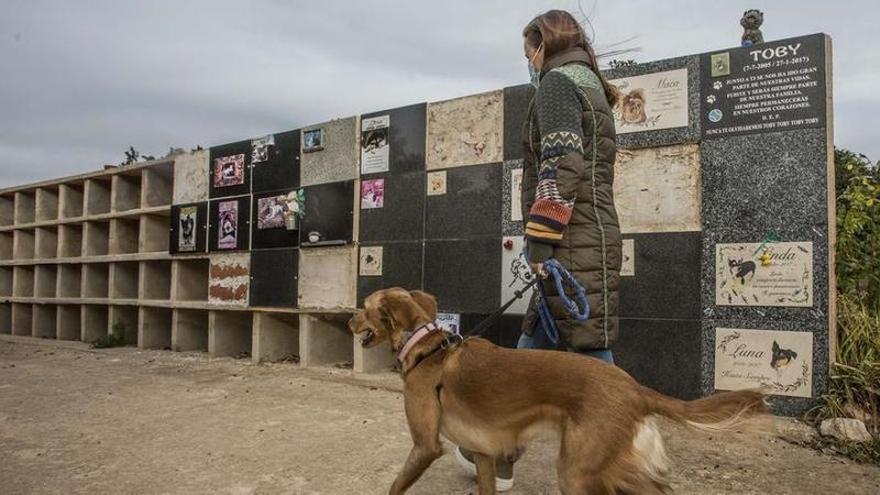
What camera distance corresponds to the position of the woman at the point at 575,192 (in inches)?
84.7

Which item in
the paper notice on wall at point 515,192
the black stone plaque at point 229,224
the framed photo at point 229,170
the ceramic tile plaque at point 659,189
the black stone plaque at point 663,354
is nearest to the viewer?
the black stone plaque at point 663,354

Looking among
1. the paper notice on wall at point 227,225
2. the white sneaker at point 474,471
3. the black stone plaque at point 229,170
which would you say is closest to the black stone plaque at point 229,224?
the paper notice on wall at point 227,225

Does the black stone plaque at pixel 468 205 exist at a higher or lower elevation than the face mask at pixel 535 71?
lower

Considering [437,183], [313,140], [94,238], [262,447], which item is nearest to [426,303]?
[262,447]

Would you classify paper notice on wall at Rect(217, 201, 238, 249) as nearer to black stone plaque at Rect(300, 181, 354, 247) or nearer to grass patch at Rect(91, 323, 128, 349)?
black stone plaque at Rect(300, 181, 354, 247)

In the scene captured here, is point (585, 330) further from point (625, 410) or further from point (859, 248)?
point (859, 248)

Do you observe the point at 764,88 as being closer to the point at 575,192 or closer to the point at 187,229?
the point at 575,192

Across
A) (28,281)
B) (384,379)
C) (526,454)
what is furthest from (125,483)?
(28,281)

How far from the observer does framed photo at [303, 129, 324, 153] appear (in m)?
5.83

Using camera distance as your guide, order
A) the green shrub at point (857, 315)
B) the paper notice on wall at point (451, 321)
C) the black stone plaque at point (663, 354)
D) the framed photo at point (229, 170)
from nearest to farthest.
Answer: the green shrub at point (857, 315), the black stone plaque at point (663, 354), the paper notice on wall at point (451, 321), the framed photo at point (229, 170)

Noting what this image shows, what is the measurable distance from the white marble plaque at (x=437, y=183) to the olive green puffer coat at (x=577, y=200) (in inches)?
108

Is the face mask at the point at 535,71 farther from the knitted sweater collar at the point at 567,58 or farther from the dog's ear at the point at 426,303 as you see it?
the dog's ear at the point at 426,303

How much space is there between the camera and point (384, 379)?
16.2 ft

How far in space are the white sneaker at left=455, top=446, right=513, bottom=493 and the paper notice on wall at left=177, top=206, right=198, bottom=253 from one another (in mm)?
5196
